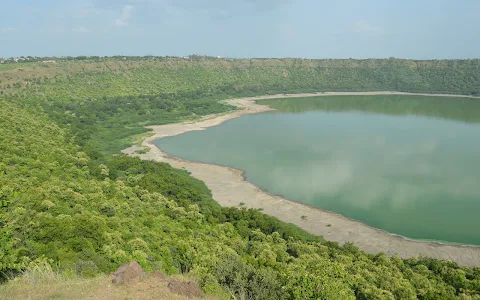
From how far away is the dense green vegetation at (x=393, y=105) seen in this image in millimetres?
96688

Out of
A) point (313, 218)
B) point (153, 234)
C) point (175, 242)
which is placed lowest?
point (313, 218)

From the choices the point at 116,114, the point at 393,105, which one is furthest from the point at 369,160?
the point at 393,105

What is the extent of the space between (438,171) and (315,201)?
19.3m

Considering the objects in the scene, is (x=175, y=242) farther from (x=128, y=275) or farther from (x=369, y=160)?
(x=369, y=160)

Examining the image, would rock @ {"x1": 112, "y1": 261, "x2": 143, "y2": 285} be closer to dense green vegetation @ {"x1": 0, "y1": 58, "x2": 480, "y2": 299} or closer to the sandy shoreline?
dense green vegetation @ {"x1": 0, "y1": 58, "x2": 480, "y2": 299}

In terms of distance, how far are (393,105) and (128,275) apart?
10932 cm

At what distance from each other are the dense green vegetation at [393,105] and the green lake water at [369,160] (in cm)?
140

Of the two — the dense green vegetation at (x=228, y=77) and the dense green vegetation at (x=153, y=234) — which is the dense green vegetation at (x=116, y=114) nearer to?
the dense green vegetation at (x=153, y=234)

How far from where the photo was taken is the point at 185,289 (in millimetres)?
11836

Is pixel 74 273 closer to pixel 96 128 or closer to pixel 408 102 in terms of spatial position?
pixel 96 128

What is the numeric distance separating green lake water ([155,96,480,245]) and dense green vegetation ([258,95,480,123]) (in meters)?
1.40

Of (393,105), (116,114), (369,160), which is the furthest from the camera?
(393,105)

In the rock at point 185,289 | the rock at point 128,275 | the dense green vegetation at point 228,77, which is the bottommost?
the rock at point 185,289

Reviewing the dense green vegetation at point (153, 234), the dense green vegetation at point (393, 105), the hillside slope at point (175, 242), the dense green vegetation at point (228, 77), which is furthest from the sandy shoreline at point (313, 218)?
the dense green vegetation at point (393, 105)
